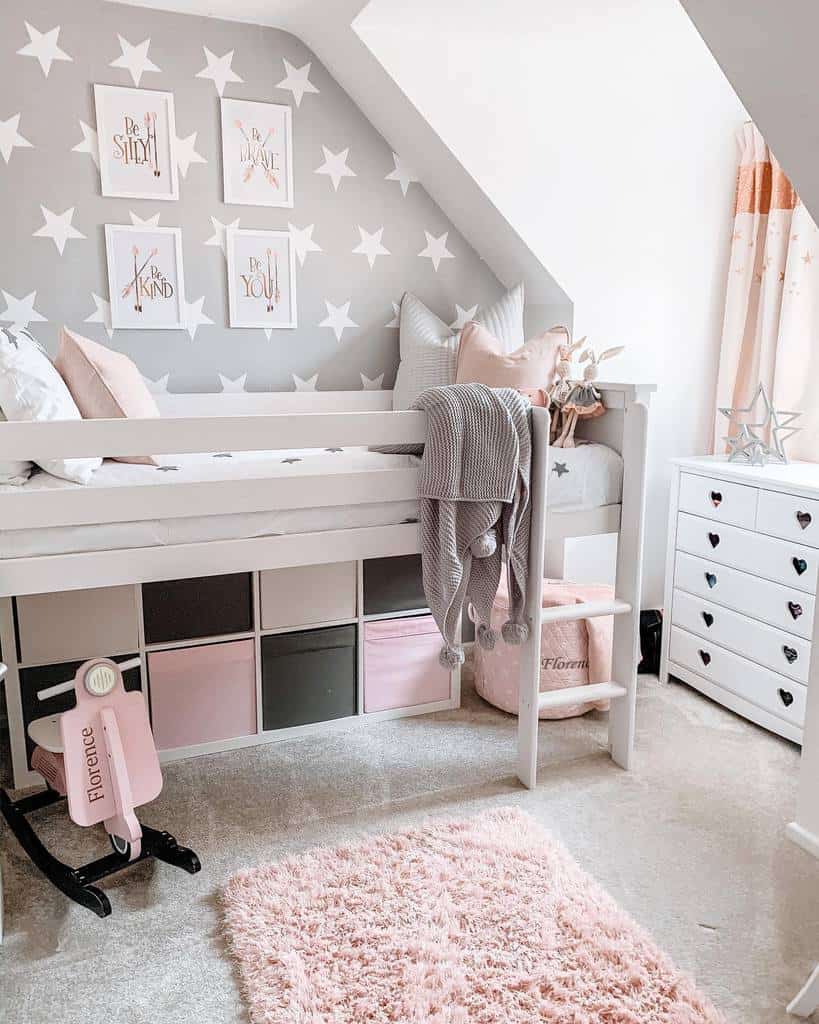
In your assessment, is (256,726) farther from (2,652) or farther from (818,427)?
(818,427)

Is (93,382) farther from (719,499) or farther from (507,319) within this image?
(719,499)

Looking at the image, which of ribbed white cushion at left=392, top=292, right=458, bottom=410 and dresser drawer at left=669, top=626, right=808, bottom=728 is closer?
dresser drawer at left=669, top=626, right=808, bottom=728

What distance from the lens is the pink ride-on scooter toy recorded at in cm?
182

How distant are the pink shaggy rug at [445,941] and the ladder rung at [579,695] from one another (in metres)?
0.38

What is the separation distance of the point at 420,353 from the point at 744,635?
1384 millimetres

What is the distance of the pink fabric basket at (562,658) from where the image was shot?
2645 millimetres

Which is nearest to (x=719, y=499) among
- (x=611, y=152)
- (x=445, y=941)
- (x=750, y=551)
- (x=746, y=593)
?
(x=750, y=551)

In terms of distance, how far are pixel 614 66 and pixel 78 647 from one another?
2.48m

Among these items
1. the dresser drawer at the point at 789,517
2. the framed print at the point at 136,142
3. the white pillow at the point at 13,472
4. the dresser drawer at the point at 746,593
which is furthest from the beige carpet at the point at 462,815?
the framed print at the point at 136,142

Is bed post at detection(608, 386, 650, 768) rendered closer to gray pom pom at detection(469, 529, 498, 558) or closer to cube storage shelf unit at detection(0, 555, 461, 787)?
gray pom pom at detection(469, 529, 498, 558)

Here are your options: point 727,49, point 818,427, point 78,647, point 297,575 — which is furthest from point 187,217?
point 818,427

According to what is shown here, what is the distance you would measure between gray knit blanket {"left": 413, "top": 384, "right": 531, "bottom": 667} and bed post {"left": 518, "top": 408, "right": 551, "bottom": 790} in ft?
0.09

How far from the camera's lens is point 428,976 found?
1.58m

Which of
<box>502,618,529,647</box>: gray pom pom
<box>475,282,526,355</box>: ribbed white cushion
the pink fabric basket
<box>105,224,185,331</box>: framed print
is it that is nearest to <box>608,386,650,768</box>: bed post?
the pink fabric basket
